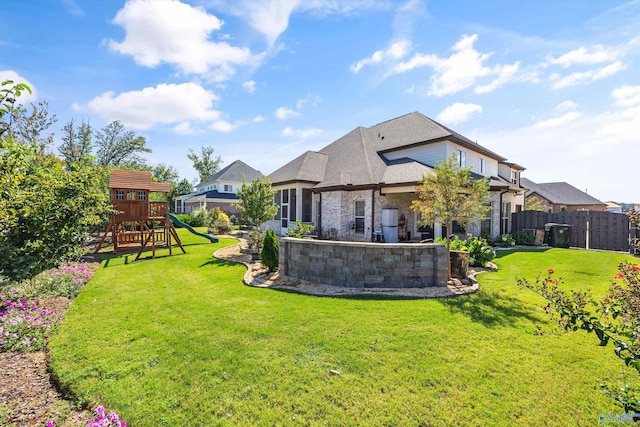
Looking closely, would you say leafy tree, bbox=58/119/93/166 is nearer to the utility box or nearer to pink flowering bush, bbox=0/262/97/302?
pink flowering bush, bbox=0/262/97/302

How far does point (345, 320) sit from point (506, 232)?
17876 mm

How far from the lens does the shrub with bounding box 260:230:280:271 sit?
10.1 m

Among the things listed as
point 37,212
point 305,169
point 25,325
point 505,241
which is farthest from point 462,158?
point 25,325

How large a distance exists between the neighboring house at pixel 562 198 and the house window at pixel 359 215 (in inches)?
1325

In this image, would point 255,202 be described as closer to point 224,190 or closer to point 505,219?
point 505,219

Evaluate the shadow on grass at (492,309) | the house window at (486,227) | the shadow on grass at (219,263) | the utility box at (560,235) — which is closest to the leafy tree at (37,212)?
the shadow on grass at (219,263)

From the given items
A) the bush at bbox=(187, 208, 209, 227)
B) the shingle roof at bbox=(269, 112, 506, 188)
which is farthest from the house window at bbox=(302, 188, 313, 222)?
the bush at bbox=(187, 208, 209, 227)

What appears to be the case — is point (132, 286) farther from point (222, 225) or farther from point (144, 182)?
point (222, 225)

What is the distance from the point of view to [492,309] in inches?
260

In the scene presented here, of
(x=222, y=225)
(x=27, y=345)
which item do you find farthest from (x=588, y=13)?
(x=222, y=225)

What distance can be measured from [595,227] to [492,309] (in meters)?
14.6

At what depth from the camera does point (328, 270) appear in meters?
8.47

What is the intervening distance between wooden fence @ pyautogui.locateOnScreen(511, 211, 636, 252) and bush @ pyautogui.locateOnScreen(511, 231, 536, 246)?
1.51 m

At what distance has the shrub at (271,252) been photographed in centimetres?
1007
